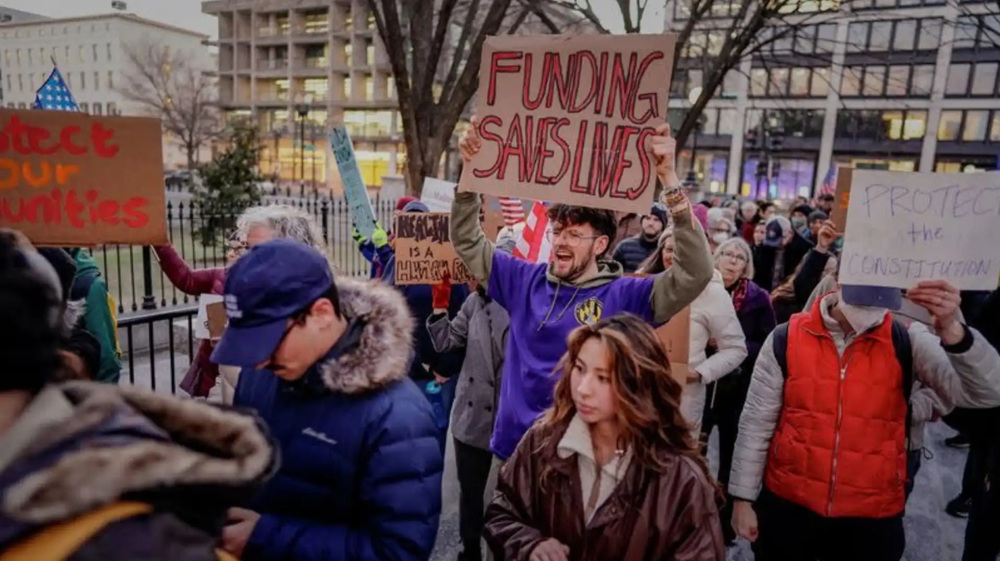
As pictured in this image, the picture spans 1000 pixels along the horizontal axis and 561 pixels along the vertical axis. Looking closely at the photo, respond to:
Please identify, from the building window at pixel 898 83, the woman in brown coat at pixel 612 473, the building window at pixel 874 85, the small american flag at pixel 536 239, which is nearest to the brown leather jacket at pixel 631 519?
the woman in brown coat at pixel 612 473

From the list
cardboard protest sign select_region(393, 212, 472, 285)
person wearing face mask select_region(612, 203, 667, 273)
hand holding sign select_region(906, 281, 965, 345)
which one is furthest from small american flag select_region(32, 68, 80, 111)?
hand holding sign select_region(906, 281, 965, 345)

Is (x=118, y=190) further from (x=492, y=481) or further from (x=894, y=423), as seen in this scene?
(x=894, y=423)

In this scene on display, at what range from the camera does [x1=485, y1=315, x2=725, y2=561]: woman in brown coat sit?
1990mm

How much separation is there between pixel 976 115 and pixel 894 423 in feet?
179

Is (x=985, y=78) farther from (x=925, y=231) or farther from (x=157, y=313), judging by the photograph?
(x=157, y=313)

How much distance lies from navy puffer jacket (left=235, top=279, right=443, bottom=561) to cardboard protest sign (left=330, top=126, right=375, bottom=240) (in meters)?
2.69

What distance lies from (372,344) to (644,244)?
5.24 meters

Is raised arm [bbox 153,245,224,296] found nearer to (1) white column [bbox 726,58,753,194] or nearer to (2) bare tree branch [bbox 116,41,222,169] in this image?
(2) bare tree branch [bbox 116,41,222,169]

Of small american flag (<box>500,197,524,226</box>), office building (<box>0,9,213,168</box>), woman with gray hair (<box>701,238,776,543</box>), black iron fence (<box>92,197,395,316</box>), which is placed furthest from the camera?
office building (<box>0,9,213,168</box>)

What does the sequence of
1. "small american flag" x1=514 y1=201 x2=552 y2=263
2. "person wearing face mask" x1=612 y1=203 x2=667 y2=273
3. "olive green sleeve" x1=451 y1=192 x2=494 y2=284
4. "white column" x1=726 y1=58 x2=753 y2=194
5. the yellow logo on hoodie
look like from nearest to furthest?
the yellow logo on hoodie → "olive green sleeve" x1=451 y1=192 x2=494 y2=284 → "small american flag" x1=514 y1=201 x2=552 y2=263 → "person wearing face mask" x1=612 y1=203 x2=667 y2=273 → "white column" x1=726 y1=58 x2=753 y2=194

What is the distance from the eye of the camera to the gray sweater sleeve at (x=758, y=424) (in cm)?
295

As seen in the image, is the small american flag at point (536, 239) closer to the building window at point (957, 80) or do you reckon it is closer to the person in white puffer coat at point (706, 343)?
the person in white puffer coat at point (706, 343)

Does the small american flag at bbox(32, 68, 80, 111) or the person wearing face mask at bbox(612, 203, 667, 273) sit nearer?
the small american flag at bbox(32, 68, 80, 111)

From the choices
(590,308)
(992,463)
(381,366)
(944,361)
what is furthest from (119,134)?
(992,463)
